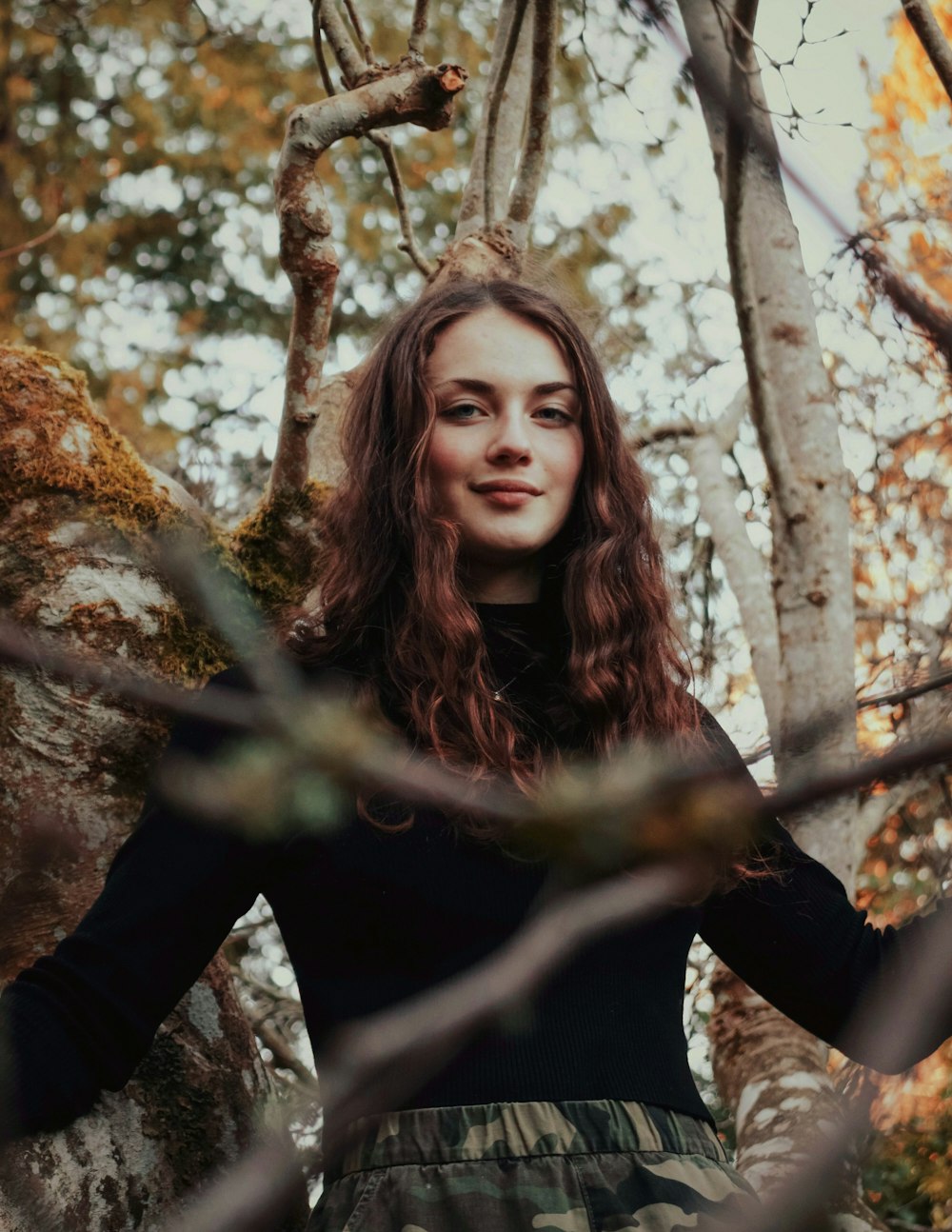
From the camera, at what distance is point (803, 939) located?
1841 mm

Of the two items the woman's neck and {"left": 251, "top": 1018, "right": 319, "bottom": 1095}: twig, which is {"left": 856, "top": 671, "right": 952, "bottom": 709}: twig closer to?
the woman's neck

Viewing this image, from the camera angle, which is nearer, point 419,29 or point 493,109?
point 419,29

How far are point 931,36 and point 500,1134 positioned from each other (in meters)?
1.37

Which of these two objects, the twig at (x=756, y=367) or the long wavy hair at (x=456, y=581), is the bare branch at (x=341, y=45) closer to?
the long wavy hair at (x=456, y=581)

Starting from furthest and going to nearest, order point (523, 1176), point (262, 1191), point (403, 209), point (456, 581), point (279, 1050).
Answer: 1. point (279, 1050)
2. point (403, 209)
3. point (456, 581)
4. point (523, 1176)
5. point (262, 1191)

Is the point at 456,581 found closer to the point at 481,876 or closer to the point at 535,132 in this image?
the point at 481,876

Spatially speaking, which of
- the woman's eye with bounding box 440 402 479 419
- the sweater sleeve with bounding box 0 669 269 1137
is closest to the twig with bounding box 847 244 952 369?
A: the sweater sleeve with bounding box 0 669 269 1137

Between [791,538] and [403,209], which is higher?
[403,209]

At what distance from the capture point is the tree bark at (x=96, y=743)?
1613 mm

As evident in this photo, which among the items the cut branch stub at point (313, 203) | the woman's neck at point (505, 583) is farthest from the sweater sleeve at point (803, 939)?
the cut branch stub at point (313, 203)

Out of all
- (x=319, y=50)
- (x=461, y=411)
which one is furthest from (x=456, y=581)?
(x=319, y=50)

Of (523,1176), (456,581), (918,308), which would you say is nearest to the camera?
(918,308)

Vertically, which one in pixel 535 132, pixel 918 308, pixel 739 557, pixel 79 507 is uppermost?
pixel 535 132

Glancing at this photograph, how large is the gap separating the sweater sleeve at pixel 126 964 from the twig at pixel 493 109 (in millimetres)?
1601
